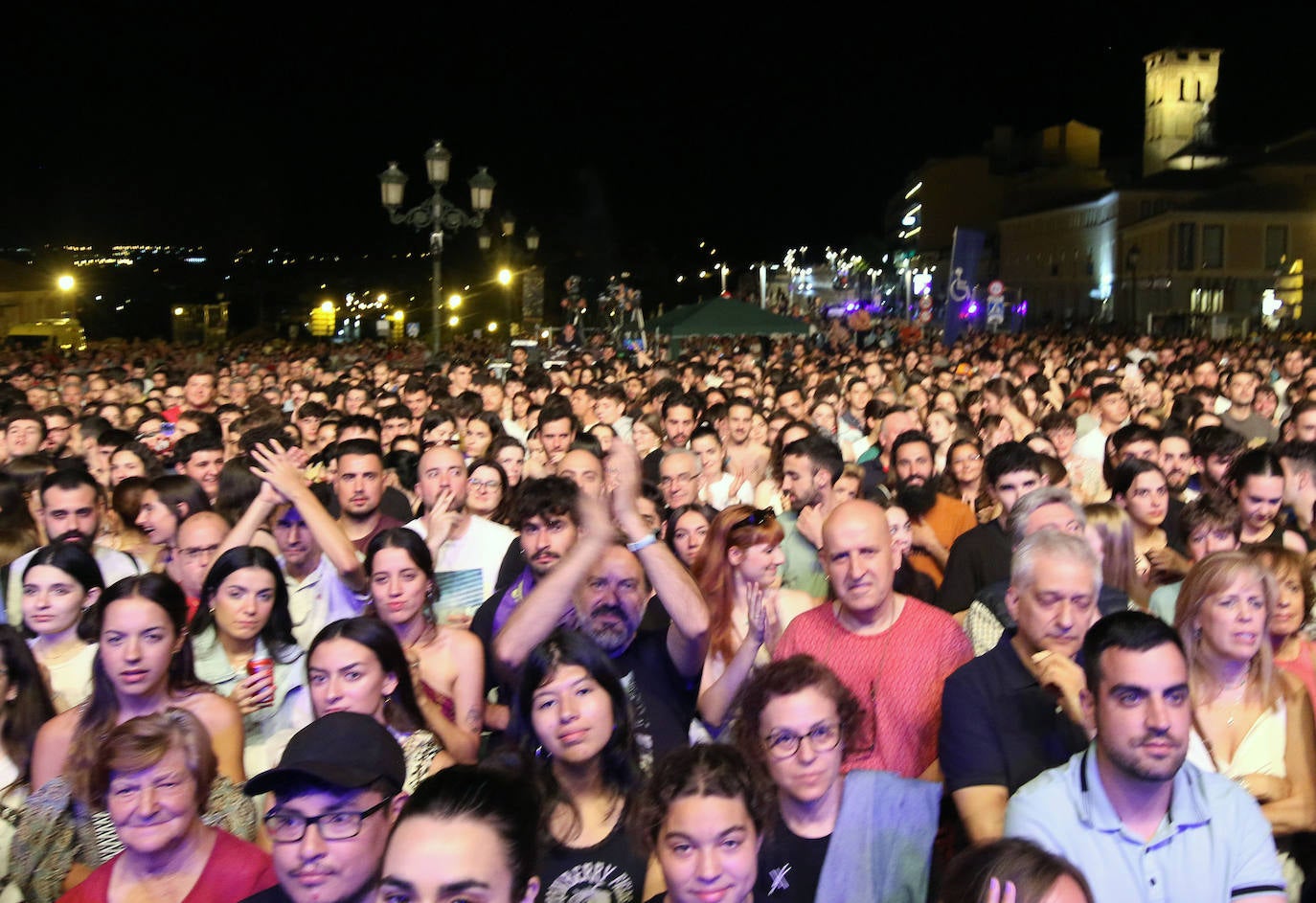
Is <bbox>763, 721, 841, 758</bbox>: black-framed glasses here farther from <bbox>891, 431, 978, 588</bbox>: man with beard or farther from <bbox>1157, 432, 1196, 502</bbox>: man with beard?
<bbox>1157, 432, 1196, 502</bbox>: man with beard

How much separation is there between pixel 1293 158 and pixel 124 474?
70429 millimetres

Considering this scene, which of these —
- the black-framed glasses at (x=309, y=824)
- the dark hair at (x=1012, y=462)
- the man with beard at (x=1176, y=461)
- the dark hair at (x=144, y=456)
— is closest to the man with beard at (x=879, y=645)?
the black-framed glasses at (x=309, y=824)

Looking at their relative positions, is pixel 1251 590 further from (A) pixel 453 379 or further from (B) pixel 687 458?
(A) pixel 453 379

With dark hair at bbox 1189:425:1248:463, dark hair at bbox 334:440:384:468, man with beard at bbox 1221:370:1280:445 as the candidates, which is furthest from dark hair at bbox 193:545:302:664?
man with beard at bbox 1221:370:1280:445

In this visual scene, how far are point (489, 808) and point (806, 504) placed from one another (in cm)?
367

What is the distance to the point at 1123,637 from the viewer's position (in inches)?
126

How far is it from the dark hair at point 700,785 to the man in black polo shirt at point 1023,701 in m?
0.65

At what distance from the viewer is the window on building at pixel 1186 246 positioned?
6131 centimetres

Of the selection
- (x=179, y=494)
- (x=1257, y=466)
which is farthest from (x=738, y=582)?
(x=179, y=494)

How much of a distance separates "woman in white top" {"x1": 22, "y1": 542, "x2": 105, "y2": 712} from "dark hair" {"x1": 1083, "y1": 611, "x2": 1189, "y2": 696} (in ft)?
11.3

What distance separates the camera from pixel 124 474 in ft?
26.1

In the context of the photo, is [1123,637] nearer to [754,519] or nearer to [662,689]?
[662,689]

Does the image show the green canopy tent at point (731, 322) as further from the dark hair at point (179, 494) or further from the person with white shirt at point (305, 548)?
the person with white shirt at point (305, 548)

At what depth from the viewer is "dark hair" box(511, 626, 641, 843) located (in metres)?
3.59
